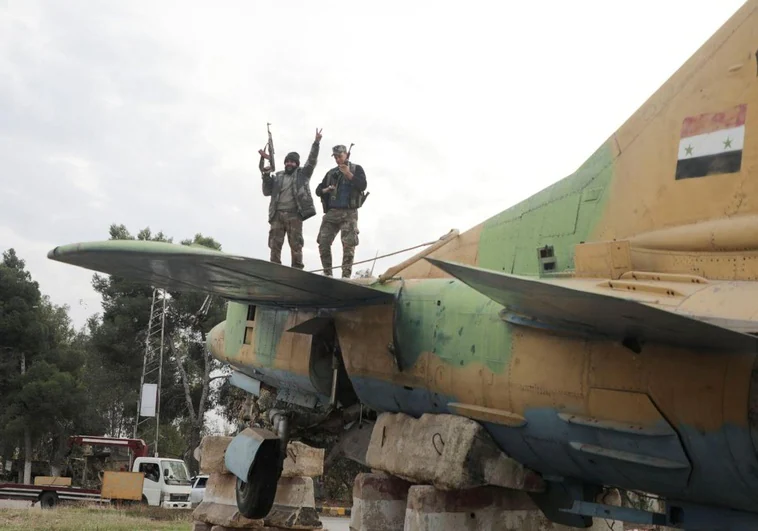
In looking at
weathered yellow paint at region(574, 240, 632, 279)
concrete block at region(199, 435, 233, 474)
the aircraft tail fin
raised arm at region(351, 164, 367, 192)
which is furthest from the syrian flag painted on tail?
concrete block at region(199, 435, 233, 474)

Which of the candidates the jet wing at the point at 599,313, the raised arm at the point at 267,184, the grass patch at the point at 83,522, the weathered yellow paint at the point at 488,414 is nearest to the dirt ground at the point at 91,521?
the grass patch at the point at 83,522

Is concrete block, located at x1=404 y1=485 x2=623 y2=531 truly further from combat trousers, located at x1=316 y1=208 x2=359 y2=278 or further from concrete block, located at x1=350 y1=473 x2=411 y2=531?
combat trousers, located at x1=316 y1=208 x2=359 y2=278

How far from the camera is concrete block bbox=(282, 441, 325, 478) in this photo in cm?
1141

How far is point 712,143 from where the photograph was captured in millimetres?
4879

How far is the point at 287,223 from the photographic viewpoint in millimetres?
9633

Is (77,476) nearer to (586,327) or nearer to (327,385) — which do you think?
(327,385)

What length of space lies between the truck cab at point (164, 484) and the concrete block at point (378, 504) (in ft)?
58.6

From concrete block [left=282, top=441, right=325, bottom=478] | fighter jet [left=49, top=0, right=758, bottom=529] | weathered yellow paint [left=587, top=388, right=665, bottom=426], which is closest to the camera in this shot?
fighter jet [left=49, top=0, right=758, bottom=529]

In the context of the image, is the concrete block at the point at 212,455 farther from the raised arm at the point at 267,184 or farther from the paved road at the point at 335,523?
the paved road at the point at 335,523

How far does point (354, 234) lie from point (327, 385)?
228 centimetres

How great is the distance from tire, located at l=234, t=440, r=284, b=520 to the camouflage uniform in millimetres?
2530

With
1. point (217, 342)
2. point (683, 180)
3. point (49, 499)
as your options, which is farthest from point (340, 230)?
point (49, 499)

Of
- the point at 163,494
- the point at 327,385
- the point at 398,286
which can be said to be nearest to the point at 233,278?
the point at 398,286

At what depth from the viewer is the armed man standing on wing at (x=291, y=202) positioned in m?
9.54
